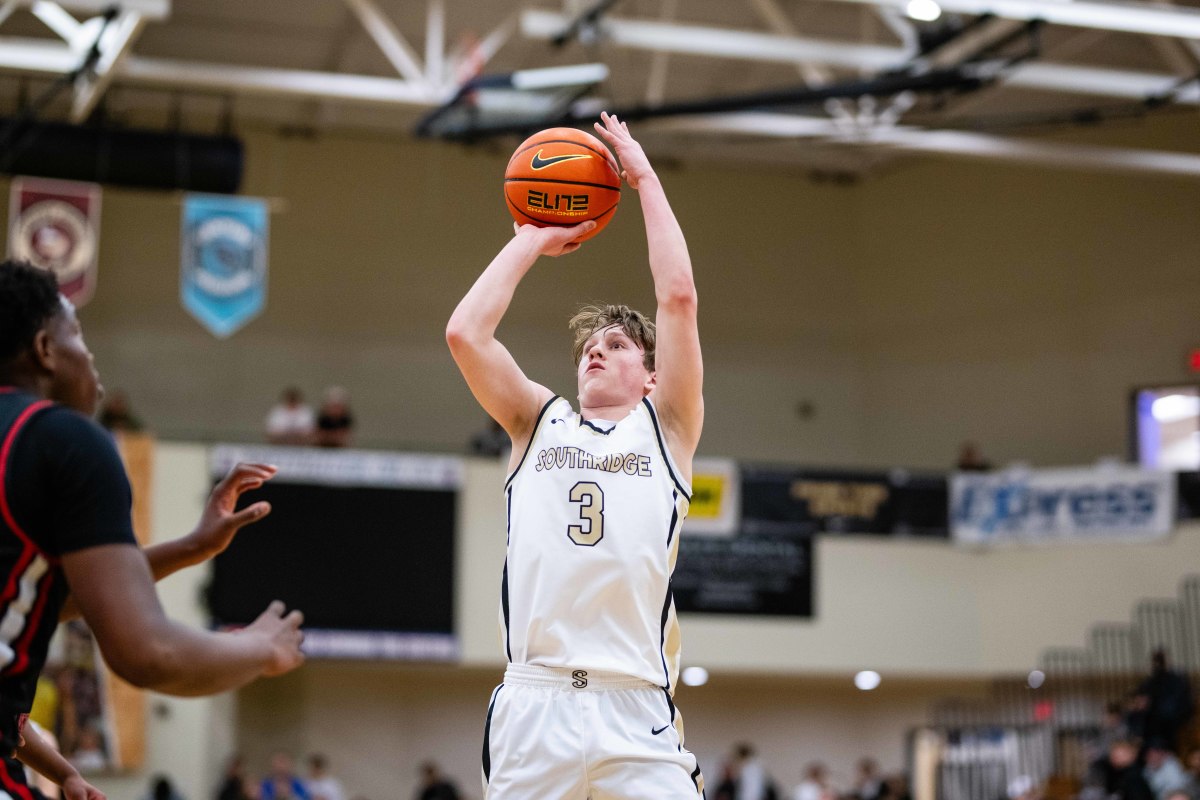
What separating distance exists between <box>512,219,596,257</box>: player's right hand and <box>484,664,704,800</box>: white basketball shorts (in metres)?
1.19

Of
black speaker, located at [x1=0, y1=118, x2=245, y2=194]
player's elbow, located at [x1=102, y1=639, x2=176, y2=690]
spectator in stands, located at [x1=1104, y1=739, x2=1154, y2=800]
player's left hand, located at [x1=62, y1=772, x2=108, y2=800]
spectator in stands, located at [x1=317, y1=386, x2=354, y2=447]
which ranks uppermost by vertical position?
black speaker, located at [x1=0, y1=118, x2=245, y2=194]

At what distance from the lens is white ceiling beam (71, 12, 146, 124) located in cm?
1352

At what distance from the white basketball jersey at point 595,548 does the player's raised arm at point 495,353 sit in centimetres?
8

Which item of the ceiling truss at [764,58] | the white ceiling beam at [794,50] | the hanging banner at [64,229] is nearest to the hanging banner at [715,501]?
the ceiling truss at [764,58]

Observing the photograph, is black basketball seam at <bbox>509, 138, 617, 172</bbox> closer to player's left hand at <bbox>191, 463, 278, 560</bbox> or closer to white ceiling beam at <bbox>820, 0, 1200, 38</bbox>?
player's left hand at <bbox>191, 463, 278, 560</bbox>

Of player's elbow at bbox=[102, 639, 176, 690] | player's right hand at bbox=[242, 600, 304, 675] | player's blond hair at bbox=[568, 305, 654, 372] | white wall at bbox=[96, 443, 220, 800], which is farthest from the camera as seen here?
white wall at bbox=[96, 443, 220, 800]

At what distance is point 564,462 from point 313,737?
1561 centimetres

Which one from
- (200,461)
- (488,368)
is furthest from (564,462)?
(200,461)

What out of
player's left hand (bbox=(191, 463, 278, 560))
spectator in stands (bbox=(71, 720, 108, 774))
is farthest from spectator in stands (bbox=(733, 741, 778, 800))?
player's left hand (bbox=(191, 463, 278, 560))

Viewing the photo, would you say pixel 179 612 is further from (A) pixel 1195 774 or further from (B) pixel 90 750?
(A) pixel 1195 774

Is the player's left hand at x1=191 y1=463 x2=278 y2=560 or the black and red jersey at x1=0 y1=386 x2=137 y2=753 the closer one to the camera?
the black and red jersey at x1=0 y1=386 x2=137 y2=753

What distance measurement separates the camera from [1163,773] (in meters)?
14.5

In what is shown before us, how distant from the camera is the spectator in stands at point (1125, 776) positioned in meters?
14.2

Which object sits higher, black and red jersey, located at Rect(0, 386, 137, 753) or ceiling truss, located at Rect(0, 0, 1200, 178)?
ceiling truss, located at Rect(0, 0, 1200, 178)
